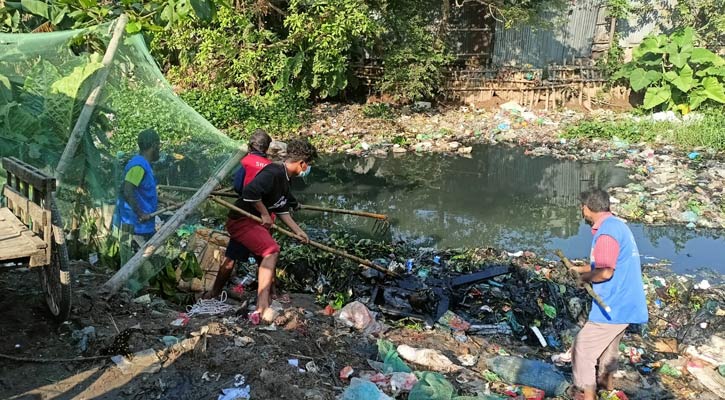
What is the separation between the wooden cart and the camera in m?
3.23

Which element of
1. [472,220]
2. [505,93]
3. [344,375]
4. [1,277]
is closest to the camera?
[344,375]

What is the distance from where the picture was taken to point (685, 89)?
13141 millimetres

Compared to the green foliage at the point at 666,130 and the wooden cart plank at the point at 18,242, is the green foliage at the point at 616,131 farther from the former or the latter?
the wooden cart plank at the point at 18,242

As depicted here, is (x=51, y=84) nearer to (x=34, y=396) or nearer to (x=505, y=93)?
(x=34, y=396)

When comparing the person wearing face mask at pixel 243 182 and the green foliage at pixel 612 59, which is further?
the green foliage at pixel 612 59

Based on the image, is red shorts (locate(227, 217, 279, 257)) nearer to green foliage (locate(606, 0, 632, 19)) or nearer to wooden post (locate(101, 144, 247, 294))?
wooden post (locate(101, 144, 247, 294))

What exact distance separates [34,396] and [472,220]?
21.5ft

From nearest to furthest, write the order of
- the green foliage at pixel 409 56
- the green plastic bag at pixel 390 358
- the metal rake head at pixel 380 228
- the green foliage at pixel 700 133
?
the green plastic bag at pixel 390 358 < the metal rake head at pixel 380 228 < the green foliage at pixel 700 133 < the green foliage at pixel 409 56

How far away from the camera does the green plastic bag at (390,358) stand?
391 centimetres

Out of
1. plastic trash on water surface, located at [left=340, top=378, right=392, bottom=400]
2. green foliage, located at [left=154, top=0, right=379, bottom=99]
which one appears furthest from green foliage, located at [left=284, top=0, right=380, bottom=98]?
plastic trash on water surface, located at [left=340, top=378, right=392, bottom=400]

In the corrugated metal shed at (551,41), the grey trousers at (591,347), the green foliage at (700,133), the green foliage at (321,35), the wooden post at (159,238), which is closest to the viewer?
the grey trousers at (591,347)

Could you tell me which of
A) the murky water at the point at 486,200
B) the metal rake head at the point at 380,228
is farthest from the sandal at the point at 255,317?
the murky water at the point at 486,200

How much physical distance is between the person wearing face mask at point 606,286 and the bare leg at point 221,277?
2639mm

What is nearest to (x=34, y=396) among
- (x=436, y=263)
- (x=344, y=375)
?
(x=344, y=375)
